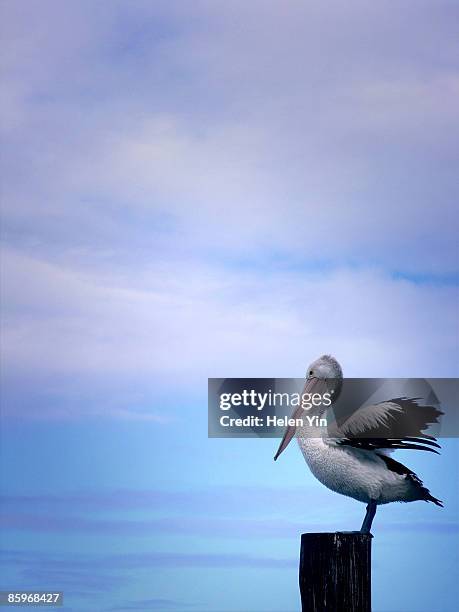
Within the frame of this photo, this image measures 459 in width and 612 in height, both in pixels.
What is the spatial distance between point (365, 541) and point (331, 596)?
0.32 m

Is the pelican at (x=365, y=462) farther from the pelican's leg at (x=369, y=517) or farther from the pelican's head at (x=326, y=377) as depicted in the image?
the pelican's head at (x=326, y=377)

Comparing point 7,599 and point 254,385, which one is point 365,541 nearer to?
point 254,385

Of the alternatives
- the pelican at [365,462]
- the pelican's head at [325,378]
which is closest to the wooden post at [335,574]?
the pelican at [365,462]

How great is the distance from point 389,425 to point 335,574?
7.01 ft

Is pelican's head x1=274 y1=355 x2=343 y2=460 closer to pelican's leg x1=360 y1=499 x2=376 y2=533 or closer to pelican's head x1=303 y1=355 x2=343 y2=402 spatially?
pelican's head x1=303 y1=355 x2=343 y2=402

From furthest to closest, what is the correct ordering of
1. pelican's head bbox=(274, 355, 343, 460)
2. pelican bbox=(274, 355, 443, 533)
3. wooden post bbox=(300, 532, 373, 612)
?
pelican's head bbox=(274, 355, 343, 460)
pelican bbox=(274, 355, 443, 533)
wooden post bbox=(300, 532, 373, 612)

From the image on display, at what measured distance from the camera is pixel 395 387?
716cm

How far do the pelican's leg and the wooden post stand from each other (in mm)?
1721

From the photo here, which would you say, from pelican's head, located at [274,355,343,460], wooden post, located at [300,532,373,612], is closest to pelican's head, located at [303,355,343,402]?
pelican's head, located at [274,355,343,460]

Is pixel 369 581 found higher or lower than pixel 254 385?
lower

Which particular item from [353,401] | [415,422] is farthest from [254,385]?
[415,422]

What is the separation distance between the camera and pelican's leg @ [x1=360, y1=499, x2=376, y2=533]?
6363 mm

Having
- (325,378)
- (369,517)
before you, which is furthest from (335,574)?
Answer: (325,378)

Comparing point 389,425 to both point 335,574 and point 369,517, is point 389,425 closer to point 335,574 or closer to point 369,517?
point 369,517
